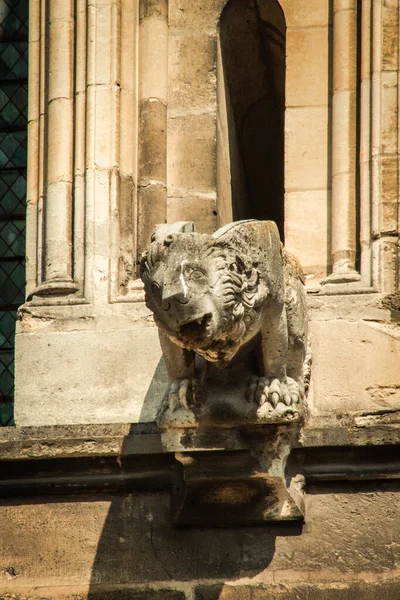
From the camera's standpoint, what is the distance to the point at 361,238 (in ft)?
33.3

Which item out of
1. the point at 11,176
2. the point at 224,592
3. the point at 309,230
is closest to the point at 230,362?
the point at 224,592

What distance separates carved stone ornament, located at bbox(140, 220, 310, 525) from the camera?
28.9 feet

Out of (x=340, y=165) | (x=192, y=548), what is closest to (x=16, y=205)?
(x=340, y=165)

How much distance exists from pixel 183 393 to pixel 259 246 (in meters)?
0.68

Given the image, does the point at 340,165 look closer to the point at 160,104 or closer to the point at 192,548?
the point at 160,104

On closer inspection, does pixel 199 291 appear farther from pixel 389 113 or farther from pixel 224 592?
pixel 389 113

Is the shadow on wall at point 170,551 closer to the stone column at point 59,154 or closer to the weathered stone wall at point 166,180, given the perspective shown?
the weathered stone wall at point 166,180

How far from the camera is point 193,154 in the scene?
413 inches

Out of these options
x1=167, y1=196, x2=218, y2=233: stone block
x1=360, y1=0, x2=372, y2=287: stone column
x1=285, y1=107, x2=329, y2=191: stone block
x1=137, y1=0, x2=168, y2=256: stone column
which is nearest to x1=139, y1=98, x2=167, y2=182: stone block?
x1=137, y1=0, x2=168, y2=256: stone column

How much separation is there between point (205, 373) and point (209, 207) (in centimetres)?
130

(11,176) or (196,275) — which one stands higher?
(11,176)

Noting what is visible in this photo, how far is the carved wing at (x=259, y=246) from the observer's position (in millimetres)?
8930

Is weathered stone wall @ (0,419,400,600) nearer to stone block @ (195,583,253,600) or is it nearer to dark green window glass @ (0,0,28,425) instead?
stone block @ (195,583,253,600)

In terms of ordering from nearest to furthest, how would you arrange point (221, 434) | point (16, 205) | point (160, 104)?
point (221, 434) < point (160, 104) < point (16, 205)
